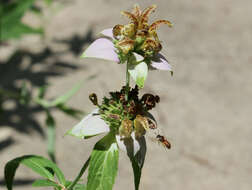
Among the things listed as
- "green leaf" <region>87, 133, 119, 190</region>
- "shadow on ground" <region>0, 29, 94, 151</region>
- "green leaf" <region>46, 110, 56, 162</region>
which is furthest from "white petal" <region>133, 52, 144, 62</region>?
"shadow on ground" <region>0, 29, 94, 151</region>

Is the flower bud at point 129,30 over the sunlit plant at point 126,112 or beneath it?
over

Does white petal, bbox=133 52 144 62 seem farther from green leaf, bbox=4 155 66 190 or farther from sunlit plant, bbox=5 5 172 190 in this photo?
green leaf, bbox=4 155 66 190

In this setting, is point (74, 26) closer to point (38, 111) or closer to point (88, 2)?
point (88, 2)

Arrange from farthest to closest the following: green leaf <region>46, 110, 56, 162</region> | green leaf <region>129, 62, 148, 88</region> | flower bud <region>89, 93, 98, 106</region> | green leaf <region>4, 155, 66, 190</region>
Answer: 1. green leaf <region>46, 110, 56, 162</region>
2. green leaf <region>4, 155, 66, 190</region>
3. flower bud <region>89, 93, 98, 106</region>
4. green leaf <region>129, 62, 148, 88</region>

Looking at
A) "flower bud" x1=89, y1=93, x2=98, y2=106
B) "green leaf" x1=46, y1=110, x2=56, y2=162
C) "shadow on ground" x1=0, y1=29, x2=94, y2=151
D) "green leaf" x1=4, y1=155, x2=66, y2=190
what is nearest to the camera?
"flower bud" x1=89, y1=93, x2=98, y2=106

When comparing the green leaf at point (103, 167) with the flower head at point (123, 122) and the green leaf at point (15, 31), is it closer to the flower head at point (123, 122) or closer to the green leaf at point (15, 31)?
the flower head at point (123, 122)

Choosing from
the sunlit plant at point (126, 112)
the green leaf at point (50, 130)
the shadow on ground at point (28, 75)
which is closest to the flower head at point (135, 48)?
the sunlit plant at point (126, 112)
